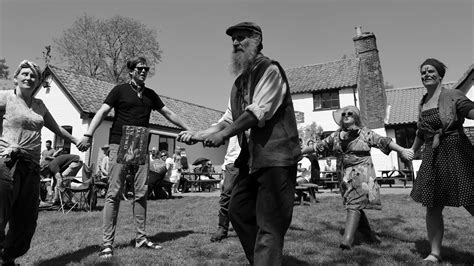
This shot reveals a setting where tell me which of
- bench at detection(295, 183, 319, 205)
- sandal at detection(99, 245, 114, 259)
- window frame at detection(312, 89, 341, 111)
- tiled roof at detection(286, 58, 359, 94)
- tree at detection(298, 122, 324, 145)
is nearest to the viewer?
sandal at detection(99, 245, 114, 259)

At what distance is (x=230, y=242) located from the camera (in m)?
4.71

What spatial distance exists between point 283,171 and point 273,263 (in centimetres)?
61

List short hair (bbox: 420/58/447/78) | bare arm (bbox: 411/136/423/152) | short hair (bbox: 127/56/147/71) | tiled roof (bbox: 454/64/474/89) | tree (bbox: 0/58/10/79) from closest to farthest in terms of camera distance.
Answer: short hair (bbox: 420/58/447/78) → bare arm (bbox: 411/136/423/152) → short hair (bbox: 127/56/147/71) → tiled roof (bbox: 454/64/474/89) → tree (bbox: 0/58/10/79)

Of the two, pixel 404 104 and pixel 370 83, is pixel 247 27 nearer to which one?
pixel 370 83

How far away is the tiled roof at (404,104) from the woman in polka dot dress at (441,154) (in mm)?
19461

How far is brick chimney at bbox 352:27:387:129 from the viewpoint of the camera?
71.9 ft

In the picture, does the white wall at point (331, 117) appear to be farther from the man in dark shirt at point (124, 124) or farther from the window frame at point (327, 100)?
the man in dark shirt at point (124, 124)

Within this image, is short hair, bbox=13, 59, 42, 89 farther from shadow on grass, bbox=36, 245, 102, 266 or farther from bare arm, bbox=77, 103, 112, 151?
shadow on grass, bbox=36, 245, 102, 266

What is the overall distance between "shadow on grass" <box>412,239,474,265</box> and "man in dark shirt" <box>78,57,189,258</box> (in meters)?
3.31

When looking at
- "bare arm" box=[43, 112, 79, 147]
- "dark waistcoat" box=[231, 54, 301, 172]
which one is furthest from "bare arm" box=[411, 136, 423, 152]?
"bare arm" box=[43, 112, 79, 147]

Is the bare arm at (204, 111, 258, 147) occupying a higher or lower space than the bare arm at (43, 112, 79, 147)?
lower

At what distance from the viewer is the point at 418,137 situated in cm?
409

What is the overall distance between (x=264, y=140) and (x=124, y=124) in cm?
248

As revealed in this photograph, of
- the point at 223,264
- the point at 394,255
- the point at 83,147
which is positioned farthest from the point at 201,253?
the point at 394,255
